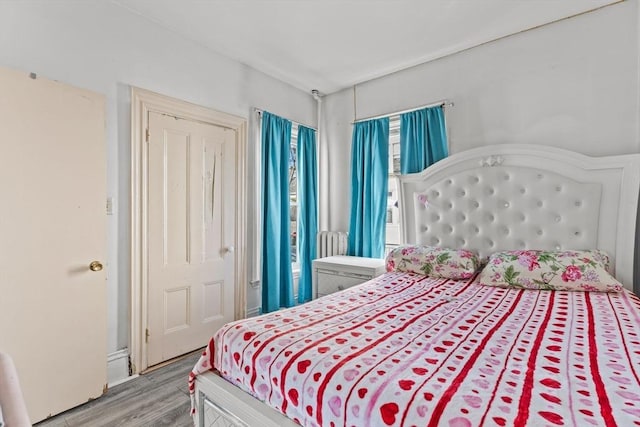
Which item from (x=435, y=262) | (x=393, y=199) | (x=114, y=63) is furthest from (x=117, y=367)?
(x=393, y=199)

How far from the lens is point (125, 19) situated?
2.29m

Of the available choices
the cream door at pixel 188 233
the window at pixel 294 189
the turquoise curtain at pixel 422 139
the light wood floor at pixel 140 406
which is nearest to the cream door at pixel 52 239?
the light wood floor at pixel 140 406

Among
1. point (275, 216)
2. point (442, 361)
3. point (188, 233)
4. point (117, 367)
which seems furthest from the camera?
point (275, 216)

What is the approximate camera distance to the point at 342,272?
3086mm

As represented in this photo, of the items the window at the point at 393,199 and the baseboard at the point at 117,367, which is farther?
the window at the point at 393,199

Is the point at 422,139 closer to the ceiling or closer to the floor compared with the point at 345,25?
closer to the floor

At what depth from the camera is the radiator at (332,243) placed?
145 inches

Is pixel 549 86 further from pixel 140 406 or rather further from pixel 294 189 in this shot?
pixel 140 406

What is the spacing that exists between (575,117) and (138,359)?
12.3ft

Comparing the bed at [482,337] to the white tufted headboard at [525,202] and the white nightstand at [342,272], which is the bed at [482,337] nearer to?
the white tufted headboard at [525,202]

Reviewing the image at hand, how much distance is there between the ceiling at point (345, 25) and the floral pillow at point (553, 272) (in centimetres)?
180

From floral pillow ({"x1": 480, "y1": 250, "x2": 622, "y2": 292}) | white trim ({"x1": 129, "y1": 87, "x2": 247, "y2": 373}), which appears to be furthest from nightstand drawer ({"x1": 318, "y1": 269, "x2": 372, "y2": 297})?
white trim ({"x1": 129, "y1": 87, "x2": 247, "y2": 373})

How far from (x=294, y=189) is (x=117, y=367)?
93.4 inches

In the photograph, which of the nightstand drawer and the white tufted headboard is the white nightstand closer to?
the nightstand drawer
